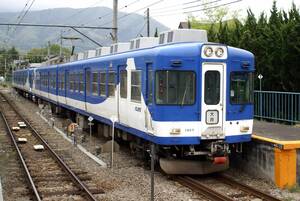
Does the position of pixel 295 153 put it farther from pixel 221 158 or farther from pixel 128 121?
pixel 128 121

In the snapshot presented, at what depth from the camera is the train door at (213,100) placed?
10.2 metres

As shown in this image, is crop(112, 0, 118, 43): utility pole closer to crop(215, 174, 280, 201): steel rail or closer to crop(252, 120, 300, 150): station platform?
crop(252, 120, 300, 150): station platform

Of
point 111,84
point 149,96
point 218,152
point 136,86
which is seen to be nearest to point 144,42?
point 136,86

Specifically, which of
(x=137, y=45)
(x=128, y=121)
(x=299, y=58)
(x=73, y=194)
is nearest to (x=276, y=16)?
(x=299, y=58)

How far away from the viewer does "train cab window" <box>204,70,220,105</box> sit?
33.6 feet

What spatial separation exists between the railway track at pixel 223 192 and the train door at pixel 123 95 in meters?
2.50

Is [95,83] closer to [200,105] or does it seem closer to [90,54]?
[90,54]

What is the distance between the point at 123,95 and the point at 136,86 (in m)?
1.19

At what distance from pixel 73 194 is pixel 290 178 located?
424cm

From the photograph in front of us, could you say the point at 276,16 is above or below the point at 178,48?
above

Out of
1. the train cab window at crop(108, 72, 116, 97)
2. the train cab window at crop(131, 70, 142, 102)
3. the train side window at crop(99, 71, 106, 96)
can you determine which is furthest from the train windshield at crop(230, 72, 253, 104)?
the train side window at crop(99, 71, 106, 96)

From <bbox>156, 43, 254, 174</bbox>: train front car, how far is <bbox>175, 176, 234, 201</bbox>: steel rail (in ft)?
0.69

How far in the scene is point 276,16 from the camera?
18062 millimetres

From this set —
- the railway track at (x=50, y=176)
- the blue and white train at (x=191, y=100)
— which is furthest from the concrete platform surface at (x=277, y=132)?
the railway track at (x=50, y=176)
